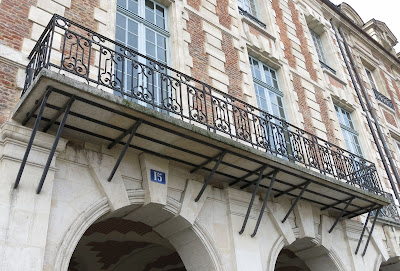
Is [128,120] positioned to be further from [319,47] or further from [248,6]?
[319,47]

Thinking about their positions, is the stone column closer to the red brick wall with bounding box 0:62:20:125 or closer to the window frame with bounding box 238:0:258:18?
the red brick wall with bounding box 0:62:20:125

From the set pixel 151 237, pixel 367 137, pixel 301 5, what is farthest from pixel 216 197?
pixel 301 5

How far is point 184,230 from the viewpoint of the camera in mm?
6047

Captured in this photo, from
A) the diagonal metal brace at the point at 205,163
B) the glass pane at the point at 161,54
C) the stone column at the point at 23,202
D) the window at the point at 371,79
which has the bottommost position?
the stone column at the point at 23,202

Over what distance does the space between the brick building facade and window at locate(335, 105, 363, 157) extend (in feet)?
0.33

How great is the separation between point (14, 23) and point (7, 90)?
1.06m

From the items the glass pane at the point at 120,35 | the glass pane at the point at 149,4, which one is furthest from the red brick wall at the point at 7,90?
the glass pane at the point at 149,4

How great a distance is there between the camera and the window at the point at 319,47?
12.8 meters

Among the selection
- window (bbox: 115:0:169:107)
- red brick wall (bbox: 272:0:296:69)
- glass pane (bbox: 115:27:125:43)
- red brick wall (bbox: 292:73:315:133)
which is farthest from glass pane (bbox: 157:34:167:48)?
red brick wall (bbox: 272:0:296:69)

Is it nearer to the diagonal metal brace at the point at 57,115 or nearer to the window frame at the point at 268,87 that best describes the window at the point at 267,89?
the window frame at the point at 268,87

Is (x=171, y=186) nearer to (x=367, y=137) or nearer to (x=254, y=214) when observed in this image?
(x=254, y=214)

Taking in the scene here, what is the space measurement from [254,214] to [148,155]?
216cm

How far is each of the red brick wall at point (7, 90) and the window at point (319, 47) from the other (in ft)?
32.1

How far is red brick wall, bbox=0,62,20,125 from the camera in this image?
486cm
